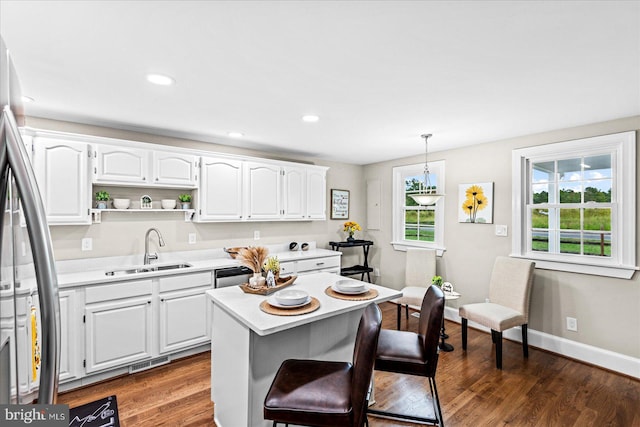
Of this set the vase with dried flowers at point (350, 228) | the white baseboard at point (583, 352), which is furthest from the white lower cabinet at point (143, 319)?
the white baseboard at point (583, 352)

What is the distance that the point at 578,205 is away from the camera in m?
3.16

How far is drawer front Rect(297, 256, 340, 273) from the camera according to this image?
405 centimetres

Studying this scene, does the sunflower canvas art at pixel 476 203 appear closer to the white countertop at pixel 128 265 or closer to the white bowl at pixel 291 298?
the white countertop at pixel 128 265

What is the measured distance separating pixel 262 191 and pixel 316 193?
0.89 metres

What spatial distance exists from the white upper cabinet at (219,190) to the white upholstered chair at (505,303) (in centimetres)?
285

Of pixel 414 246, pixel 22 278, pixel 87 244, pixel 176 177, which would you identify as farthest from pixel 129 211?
pixel 414 246

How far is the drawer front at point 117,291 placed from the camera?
2590 millimetres

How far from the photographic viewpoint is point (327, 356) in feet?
6.88

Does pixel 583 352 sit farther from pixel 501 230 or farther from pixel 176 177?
pixel 176 177

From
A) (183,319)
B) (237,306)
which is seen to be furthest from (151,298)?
(237,306)

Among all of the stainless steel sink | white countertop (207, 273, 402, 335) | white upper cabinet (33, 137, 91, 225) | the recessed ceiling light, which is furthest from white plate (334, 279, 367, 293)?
white upper cabinet (33, 137, 91, 225)

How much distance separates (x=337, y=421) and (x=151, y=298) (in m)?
2.21

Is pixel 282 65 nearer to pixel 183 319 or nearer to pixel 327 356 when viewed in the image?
pixel 327 356

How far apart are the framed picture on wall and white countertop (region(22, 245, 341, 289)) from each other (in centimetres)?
117
